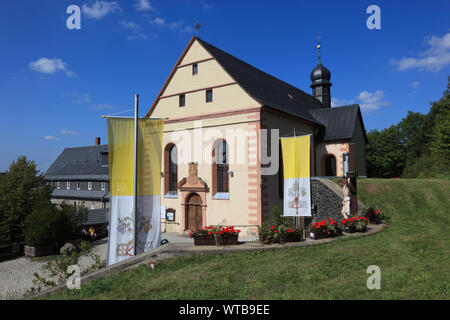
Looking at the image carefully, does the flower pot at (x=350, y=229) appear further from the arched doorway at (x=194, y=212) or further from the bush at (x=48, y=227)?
the bush at (x=48, y=227)

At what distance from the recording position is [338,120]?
2516 cm

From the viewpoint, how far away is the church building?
17156mm

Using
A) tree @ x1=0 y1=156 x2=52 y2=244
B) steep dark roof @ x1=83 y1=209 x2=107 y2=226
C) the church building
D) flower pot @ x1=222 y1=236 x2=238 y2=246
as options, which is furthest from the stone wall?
tree @ x1=0 y1=156 x2=52 y2=244

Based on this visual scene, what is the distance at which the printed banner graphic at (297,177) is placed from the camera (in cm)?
1281

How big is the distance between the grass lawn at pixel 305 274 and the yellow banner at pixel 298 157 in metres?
3.37

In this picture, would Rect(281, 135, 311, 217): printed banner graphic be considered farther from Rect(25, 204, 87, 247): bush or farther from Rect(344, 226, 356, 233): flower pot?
Rect(25, 204, 87, 247): bush

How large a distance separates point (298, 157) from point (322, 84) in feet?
78.9

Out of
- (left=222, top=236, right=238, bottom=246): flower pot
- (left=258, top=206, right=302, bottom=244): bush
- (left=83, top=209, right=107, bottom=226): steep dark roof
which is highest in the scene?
(left=258, top=206, right=302, bottom=244): bush

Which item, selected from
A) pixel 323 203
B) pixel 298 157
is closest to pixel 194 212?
pixel 323 203

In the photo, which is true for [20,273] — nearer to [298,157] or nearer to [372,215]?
[298,157]

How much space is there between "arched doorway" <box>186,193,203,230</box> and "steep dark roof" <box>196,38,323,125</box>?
7710 mm

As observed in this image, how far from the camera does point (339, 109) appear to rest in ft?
86.0

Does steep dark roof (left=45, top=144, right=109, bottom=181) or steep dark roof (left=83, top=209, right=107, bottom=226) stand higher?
steep dark roof (left=45, top=144, right=109, bottom=181)

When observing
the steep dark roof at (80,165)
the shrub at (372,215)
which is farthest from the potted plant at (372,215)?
the steep dark roof at (80,165)
